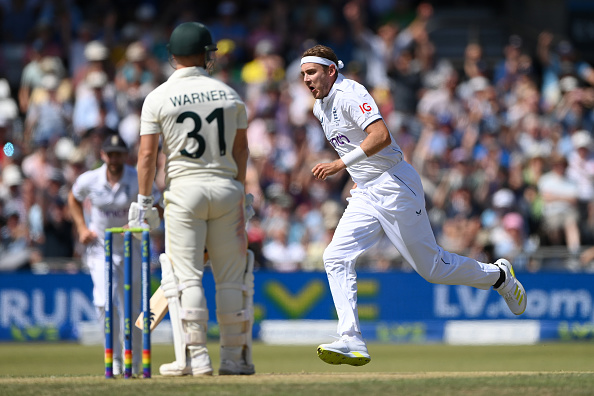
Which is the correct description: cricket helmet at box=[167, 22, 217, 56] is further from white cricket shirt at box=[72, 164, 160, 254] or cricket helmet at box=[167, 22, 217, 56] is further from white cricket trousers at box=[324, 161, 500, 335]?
white cricket shirt at box=[72, 164, 160, 254]

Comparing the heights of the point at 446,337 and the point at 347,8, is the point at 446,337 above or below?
below

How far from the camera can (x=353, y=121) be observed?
8.25 m

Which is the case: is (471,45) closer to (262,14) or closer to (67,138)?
(262,14)

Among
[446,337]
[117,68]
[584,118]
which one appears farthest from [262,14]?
[446,337]

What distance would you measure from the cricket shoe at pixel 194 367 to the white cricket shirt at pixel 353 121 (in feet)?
6.21

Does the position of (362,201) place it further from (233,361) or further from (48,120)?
(48,120)

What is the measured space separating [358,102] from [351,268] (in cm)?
124

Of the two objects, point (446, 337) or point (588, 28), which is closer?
point (446, 337)

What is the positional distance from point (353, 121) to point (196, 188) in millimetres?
1575

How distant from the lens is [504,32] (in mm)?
20172

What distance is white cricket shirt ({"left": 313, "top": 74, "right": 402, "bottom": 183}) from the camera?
816 cm

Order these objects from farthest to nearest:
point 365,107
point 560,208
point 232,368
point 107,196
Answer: point 560,208, point 107,196, point 365,107, point 232,368

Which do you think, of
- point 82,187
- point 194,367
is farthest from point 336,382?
point 82,187

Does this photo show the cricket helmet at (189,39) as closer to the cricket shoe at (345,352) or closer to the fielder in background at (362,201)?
the fielder in background at (362,201)
